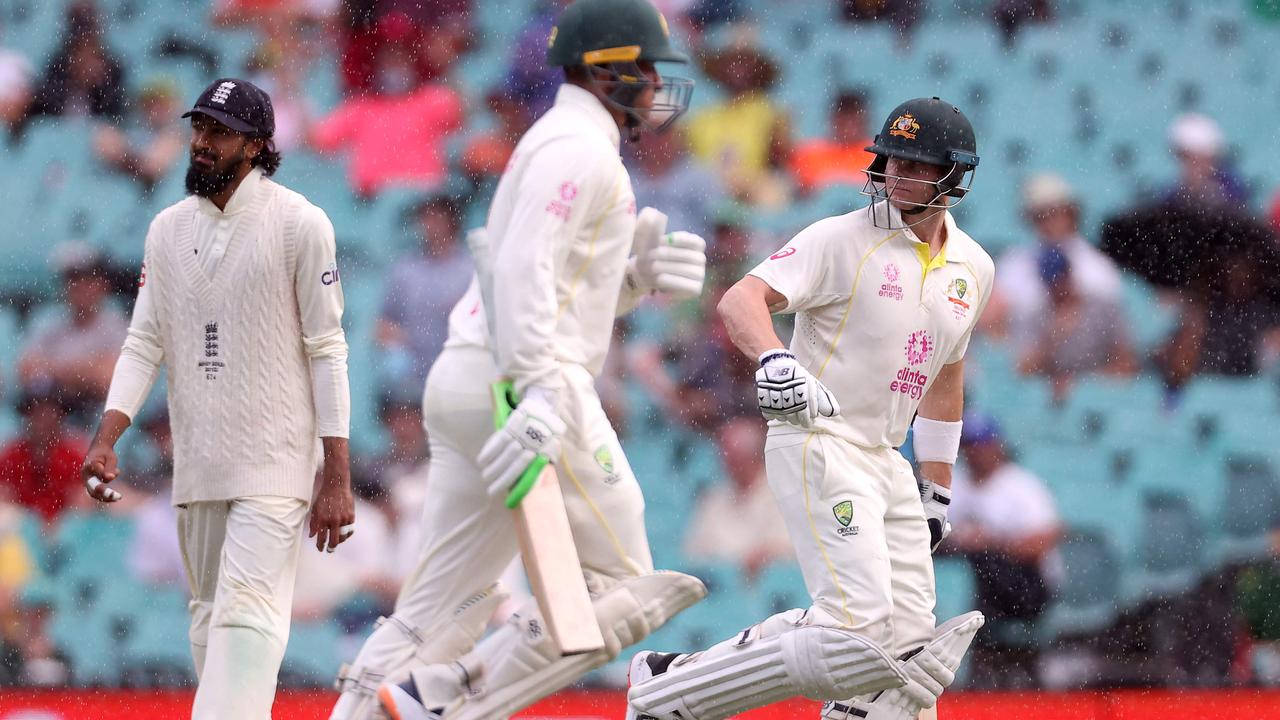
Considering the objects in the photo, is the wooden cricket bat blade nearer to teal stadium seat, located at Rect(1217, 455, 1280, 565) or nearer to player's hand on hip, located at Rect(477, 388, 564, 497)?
player's hand on hip, located at Rect(477, 388, 564, 497)

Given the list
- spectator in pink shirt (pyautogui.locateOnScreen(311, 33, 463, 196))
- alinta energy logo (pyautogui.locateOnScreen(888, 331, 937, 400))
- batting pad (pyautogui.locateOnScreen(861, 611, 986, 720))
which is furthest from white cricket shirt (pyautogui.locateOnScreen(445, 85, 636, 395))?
spectator in pink shirt (pyautogui.locateOnScreen(311, 33, 463, 196))

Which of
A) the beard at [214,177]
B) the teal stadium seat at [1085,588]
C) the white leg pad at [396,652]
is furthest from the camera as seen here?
the teal stadium seat at [1085,588]

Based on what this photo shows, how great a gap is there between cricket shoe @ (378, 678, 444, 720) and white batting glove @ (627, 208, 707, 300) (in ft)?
4.33

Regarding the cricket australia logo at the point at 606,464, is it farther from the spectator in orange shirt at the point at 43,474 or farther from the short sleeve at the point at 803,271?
the spectator in orange shirt at the point at 43,474

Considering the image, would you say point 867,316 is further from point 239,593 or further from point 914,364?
point 239,593

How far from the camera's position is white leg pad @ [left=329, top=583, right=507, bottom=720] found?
17.2ft

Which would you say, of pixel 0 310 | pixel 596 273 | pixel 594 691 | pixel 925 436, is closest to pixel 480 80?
pixel 0 310

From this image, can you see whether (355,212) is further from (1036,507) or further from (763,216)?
(1036,507)

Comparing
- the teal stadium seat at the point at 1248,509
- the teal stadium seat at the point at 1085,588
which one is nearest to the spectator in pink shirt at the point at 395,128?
the teal stadium seat at the point at 1085,588

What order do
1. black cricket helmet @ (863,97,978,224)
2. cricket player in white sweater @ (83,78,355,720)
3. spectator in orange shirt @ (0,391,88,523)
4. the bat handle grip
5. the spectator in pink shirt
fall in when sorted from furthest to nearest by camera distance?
the spectator in pink shirt → spectator in orange shirt @ (0,391,88,523) → black cricket helmet @ (863,97,978,224) → cricket player in white sweater @ (83,78,355,720) → the bat handle grip

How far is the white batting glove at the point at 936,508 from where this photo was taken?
20.3 ft

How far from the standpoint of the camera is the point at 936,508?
620 cm

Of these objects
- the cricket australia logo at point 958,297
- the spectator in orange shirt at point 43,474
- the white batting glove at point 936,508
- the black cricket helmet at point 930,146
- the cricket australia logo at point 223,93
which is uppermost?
the black cricket helmet at point 930,146

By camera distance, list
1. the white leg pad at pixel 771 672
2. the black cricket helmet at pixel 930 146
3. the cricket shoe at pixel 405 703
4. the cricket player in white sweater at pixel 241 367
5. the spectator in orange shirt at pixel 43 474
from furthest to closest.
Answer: the spectator in orange shirt at pixel 43 474 → the black cricket helmet at pixel 930 146 → the cricket player in white sweater at pixel 241 367 → the white leg pad at pixel 771 672 → the cricket shoe at pixel 405 703
